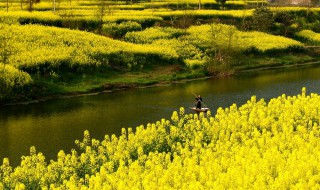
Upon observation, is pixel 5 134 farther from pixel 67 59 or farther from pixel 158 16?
pixel 158 16

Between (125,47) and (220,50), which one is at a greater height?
(125,47)

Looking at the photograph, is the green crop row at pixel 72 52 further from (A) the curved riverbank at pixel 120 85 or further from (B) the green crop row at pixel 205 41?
(B) the green crop row at pixel 205 41

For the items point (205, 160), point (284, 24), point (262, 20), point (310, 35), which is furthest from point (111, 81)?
point (310, 35)

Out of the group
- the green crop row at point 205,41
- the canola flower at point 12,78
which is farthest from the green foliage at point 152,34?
the canola flower at point 12,78

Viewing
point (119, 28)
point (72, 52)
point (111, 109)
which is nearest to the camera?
point (111, 109)

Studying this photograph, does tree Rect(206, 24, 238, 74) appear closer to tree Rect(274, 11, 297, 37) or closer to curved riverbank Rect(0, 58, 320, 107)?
curved riverbank Rect(0, 58, 320, 107)

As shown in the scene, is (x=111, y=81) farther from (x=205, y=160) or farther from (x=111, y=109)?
(x=205, y=160)

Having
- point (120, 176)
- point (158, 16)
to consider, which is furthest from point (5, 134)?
point (158, 16)

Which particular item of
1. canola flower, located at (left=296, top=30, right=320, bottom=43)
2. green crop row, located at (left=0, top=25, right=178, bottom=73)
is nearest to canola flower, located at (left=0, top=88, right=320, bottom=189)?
green crop row, located at (left=0, top=25, right=178, bottom=73)

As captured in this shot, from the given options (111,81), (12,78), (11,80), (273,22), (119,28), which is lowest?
(111,81)

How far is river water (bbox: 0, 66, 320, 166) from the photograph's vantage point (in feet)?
117

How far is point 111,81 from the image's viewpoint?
57406 mm

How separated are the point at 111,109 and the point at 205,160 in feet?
76.0

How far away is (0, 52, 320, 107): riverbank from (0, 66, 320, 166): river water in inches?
59.5
